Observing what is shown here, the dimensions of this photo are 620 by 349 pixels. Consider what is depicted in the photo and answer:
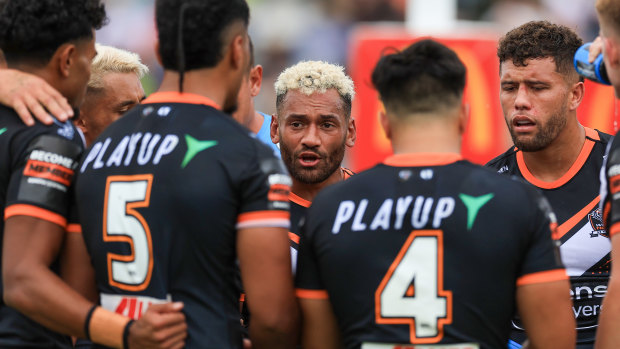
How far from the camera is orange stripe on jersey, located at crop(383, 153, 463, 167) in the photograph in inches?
124

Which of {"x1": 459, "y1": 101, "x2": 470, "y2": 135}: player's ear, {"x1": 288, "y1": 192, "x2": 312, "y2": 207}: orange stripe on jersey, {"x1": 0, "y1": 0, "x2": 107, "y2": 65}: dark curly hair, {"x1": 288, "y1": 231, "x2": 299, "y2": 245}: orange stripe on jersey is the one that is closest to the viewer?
{"x1": 459, "y1": 101, "x2": 470, "y2": 135}: player's ear

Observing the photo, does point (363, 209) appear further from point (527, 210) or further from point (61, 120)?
point (61, 120)

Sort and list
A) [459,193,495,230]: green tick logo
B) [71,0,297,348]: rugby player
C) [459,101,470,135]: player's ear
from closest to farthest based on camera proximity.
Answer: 1. [459,193,495,230]: green tick logo
2. [71,0,297,348]: rugby player
3. [459,101,470,135]: player's ear

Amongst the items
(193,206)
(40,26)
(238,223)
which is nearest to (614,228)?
(238,223)

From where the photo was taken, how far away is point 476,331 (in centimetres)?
306

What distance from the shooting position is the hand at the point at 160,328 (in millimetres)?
3105

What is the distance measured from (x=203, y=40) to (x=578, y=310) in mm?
2778

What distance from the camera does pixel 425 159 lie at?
3.16 m

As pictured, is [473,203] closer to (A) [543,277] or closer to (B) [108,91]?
(A) [543,277]

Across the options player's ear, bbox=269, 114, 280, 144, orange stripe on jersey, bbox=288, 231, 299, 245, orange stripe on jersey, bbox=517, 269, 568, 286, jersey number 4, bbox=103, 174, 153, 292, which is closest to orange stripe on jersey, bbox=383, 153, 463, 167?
orange stripe on jersey, bbox=517, 269, 568, 286

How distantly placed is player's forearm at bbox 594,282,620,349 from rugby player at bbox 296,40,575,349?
11.6 inches

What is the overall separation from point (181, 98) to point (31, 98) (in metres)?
0.68

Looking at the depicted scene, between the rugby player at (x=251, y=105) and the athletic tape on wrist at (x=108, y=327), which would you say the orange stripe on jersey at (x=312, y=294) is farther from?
the athletic tape on wrist at (x=108, y=327)

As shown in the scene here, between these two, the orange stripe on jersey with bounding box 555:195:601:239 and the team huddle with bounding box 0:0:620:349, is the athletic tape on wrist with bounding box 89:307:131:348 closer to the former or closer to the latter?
the team huddle with bounding box 0:0:620:349
